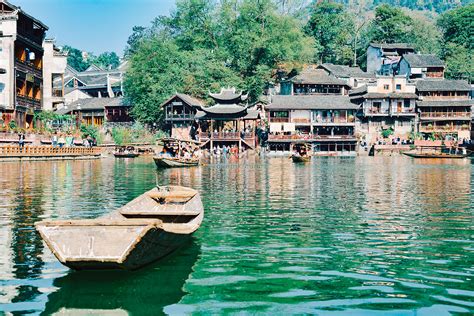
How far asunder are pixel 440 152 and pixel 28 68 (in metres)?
46.8

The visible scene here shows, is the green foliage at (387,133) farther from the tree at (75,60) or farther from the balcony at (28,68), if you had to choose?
the tree at (75,60)

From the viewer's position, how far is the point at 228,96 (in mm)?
70500

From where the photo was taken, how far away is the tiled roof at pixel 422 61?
281 feet

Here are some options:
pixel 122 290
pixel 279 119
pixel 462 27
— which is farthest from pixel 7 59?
pixel 462 27

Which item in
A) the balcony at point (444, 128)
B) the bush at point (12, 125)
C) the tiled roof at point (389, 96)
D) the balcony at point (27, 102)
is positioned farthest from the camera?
the balcony at point (444, 128)

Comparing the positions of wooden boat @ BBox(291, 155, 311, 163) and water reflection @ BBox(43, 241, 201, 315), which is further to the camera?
wooden boat @ BBox(291, 155, 311, 163)

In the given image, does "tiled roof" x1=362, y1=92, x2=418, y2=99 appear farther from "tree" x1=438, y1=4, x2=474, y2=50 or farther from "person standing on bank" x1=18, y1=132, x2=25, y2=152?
"person standing on bank" x1=18, y1=132, x2=25, y2=152

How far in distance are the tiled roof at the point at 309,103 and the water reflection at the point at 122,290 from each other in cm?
6363

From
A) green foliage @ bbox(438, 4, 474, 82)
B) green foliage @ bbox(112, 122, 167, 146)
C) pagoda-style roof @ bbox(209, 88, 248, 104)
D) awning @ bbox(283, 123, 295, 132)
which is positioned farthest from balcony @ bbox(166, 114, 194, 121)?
green foliage @ bbox(438, 4, 474, 82)

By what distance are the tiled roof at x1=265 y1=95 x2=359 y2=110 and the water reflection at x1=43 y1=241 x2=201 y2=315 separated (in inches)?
2505

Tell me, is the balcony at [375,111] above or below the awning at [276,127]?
above

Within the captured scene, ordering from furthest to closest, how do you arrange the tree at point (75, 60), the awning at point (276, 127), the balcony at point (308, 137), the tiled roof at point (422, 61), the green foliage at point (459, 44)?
the tree at point (75, 60)
the green foliage at point (459, 44)
the tiled roof at point (422, 61)
the awning at point (276, 127)
the balcony at point (308, 137)

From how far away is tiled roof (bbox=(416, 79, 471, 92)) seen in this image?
3115 inches

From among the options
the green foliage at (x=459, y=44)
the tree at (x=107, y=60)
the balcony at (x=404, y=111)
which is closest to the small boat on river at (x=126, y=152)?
the balcony at (x=404, y=111)
